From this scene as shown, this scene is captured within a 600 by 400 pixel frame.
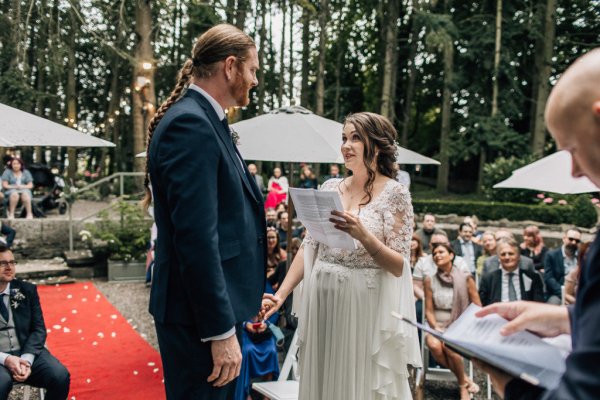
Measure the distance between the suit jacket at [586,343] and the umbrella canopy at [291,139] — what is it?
3.90 m

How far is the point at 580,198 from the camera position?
14516mm

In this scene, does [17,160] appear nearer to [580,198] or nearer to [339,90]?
[580,198]

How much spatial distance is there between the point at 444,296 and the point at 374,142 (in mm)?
2994

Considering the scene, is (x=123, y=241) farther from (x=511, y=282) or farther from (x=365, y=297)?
(x=365, y=297)

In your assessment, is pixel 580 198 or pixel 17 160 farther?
pixel 580 198

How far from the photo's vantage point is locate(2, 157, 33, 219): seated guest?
1192 centimetres

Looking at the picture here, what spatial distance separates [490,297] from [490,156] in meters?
20.0

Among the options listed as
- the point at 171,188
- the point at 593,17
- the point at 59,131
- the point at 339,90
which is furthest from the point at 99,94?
the point at 171,188

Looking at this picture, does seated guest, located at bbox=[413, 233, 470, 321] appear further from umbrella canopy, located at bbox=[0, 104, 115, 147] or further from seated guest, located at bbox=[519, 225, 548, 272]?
umbrella canopy, located at bbox=[0, 104, 115, 147]

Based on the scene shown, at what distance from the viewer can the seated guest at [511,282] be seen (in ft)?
18.3

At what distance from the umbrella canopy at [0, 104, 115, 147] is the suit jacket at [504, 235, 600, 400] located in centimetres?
320

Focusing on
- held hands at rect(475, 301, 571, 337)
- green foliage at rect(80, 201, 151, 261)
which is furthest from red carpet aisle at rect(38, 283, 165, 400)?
held hands at rect(475, 301, 571, 337)

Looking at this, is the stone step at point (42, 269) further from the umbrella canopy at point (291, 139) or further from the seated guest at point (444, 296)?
the seated guest at point (444, 296)

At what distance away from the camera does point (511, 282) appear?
18.5ft
